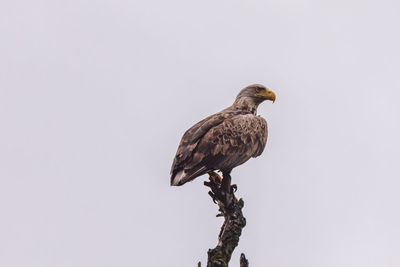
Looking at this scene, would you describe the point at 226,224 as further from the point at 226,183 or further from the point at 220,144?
the point at 220,144

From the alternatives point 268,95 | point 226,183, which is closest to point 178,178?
point 226,183

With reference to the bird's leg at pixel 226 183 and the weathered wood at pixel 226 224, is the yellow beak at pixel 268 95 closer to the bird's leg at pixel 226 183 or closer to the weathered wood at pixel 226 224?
the bird's leg at pixel 226 183

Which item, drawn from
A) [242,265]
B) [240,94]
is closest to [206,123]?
[240,94]

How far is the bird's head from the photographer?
14087 millimetres

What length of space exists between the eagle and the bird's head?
1.03 ft

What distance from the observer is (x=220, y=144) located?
11.8 metres

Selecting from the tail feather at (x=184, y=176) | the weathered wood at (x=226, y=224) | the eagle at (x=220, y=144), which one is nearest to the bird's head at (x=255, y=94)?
the eagle at (x=220, y=144)

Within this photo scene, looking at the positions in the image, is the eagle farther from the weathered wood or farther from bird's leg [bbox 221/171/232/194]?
the weathered wood

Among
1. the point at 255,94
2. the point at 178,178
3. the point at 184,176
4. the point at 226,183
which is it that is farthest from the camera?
the point at 255,94

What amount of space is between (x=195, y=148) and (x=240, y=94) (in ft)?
9.96

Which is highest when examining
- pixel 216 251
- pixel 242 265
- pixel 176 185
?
pixel 176 185

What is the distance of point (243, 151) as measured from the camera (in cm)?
1219

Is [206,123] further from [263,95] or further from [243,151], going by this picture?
[263,95]

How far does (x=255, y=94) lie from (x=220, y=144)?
2623mm
